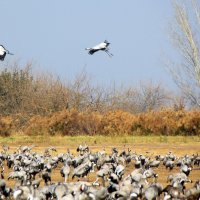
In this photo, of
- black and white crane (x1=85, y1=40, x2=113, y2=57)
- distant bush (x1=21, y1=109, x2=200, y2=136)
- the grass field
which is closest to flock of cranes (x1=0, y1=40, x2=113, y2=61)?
black and white crane (x1=85, y1=40, x2=113, y2=57)

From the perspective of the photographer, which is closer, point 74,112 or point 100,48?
point 100,48

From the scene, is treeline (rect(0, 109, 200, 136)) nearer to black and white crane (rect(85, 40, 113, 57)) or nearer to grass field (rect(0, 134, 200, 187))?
grass field (rect(0, 134, 200, 187))

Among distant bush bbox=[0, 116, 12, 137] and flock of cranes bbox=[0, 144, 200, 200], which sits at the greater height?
distant bush bbox=[0, 116, 12, 137]

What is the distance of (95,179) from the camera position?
1961 centimetres

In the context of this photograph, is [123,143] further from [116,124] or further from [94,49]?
[94,49]

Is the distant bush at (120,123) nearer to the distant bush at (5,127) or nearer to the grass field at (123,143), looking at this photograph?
the distant bush at (5,127)

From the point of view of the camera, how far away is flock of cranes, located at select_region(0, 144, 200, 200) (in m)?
13.5

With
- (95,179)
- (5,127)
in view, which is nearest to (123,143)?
(5,127)

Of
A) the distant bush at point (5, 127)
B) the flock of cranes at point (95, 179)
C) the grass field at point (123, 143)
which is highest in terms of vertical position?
the distant bush at point (5, 127)

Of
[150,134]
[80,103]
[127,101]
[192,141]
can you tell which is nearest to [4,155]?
[192,141]

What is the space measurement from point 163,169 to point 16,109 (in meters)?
29.5

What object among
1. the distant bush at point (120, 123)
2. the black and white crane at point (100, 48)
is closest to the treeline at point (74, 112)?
the distant bush at point (120, 123)

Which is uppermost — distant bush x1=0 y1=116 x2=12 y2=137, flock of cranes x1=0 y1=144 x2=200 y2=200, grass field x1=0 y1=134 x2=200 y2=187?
distant bush x1=0 y1=116 x2=12 y2=137

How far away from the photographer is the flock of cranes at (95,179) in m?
13.5
